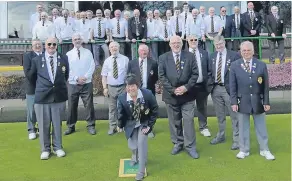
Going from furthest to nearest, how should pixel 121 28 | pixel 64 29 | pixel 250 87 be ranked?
pixel 121 28 < pixel 64 29 < pixel 250 87

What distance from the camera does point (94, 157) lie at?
256 inches

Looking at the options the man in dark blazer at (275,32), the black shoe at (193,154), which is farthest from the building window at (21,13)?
the black shoe at (193,154)

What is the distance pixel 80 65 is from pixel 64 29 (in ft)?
14.2

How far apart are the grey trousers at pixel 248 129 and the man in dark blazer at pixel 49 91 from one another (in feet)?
8.99

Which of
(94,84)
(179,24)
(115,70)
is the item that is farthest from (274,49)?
(115,70)

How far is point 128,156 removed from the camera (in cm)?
651

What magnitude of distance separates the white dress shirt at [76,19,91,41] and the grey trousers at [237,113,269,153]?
6.23 metres

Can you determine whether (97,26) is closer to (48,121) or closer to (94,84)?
(94,84)

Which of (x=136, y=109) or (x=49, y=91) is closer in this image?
(x=136, y=109)

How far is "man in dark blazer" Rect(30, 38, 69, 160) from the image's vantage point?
6.36 m

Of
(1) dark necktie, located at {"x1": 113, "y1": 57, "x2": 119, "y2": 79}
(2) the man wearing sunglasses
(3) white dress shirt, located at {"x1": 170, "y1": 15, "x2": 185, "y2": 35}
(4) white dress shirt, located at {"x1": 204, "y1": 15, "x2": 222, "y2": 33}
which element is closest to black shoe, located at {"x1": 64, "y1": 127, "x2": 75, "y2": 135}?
(2) the man wearing sunglasses

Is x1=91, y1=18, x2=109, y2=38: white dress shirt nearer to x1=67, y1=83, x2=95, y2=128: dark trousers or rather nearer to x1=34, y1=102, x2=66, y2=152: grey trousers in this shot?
x1=67, y1=83, x2=95, y2=128: dark trousers

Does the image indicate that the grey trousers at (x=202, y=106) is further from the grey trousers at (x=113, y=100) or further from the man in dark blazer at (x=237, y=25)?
the man in dark blazer at (x=237, y=25)

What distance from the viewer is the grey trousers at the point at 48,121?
643 centimetres
